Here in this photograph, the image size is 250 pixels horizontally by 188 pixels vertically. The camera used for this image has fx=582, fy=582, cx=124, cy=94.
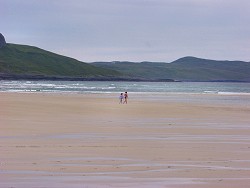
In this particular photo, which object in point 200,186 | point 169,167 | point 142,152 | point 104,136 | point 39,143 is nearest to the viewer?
point 200,186

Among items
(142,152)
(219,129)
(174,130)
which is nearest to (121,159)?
(142,152)

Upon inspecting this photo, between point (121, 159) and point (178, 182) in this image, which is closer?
point (178, 182)

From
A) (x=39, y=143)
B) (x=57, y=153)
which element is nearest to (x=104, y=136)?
(x=39, y=143)

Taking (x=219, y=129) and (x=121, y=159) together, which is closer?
(x=121, y=159)

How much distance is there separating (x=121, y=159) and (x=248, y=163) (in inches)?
118

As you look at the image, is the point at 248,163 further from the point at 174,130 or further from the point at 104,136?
the point at 174,130

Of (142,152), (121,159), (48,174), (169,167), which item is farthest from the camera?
(142,152)

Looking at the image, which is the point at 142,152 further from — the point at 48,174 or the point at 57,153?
the point at 48,174

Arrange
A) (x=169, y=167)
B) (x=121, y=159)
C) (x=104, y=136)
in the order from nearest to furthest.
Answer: (x=169, y=167) → (x=121, y=159) → (x=104, y=136)

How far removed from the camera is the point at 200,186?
35.4 ft

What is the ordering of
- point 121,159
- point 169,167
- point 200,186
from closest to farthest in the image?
point 200,186, point 169,167, point 121,159

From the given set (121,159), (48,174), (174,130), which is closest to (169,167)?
(121,159)

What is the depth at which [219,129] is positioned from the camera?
22.9 metres

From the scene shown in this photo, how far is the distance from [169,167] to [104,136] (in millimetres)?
6591
